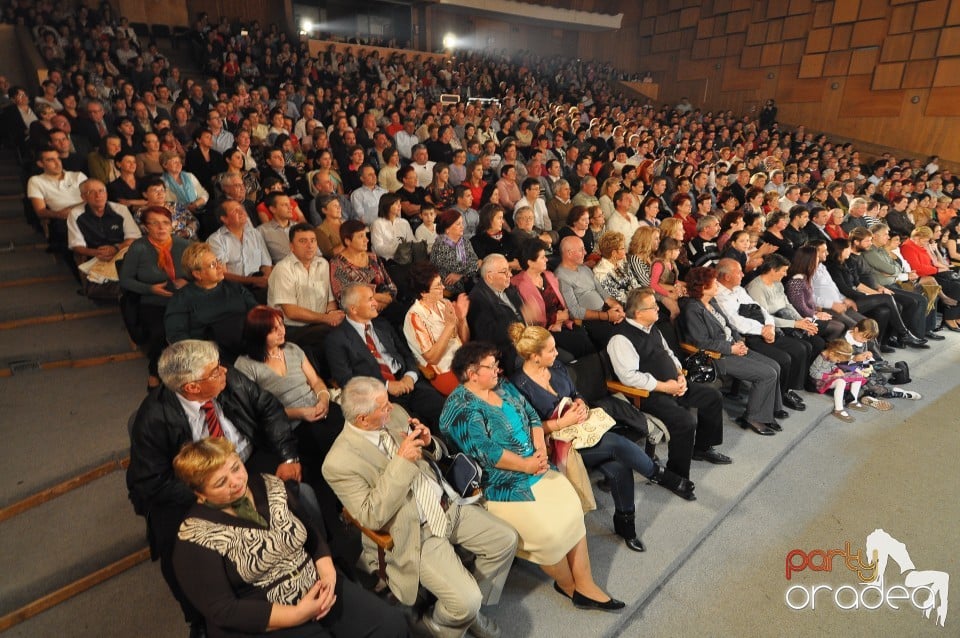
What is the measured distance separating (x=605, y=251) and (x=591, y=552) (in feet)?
6.62

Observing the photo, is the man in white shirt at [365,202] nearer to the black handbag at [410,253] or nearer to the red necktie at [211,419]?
the black handbag at [410,253]

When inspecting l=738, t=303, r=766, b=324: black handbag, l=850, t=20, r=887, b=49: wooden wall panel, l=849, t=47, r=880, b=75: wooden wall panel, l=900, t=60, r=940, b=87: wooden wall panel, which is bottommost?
l=738, t=303, r=766, b=324: black handbag

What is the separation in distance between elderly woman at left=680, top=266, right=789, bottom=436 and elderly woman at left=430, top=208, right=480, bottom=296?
140 cm

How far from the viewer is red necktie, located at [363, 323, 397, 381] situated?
8.16 ft

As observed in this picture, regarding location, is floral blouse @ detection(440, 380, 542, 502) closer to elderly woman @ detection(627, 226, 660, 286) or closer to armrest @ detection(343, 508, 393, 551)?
armrest @ detection(343, 508, 393, 551)

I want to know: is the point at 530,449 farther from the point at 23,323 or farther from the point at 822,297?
the point at 822,297

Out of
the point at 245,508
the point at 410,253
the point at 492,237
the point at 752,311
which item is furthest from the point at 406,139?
the point at 245,508

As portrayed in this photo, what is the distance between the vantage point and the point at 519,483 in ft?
6.48

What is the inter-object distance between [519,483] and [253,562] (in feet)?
3.12

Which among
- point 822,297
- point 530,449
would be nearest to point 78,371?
point 530,449

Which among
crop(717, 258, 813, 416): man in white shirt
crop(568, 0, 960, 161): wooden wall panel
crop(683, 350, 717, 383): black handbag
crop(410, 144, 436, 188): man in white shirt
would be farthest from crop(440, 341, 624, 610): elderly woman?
crop(568, 0, 960, 161): wooden wall panel

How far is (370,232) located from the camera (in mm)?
3842

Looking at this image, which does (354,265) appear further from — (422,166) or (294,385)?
(422,166)

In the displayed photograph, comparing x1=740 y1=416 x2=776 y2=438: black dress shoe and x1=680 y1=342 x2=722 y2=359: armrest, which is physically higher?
x1=680 y1=342 x2=722 y2=359: armrest
